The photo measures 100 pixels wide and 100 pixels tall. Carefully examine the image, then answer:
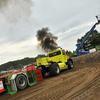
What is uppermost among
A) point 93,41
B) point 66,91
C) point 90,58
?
point 93,41

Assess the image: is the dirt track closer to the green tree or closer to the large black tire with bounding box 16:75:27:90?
the large black tire with bounding box 16:75:27:90

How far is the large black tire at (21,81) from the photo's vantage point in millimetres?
5777

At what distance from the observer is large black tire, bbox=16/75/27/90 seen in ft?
19.0

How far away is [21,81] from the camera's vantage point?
6059mm

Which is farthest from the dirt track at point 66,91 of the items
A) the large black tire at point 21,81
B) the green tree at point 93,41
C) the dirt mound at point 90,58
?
the green tree at point 93,41

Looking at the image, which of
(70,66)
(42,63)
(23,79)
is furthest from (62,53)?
(23,79)

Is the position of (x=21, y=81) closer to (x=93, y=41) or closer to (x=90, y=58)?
(x=90, y=58)

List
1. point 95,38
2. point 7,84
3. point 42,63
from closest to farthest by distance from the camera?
1. point 7,84
2. point 42,63
3. point 95,38

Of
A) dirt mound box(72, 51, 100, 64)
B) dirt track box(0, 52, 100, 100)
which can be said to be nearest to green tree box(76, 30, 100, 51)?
dirt mound box(72, 51, 100, 64)

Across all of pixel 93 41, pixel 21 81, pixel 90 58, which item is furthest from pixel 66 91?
pixel 93 41

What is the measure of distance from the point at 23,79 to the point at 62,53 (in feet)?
18.3

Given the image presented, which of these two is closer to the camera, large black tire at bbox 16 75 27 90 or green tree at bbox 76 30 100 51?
large black tire at bbox 16 75 27 90

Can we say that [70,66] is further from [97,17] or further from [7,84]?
[97,17]

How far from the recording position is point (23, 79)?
20.2 feet
